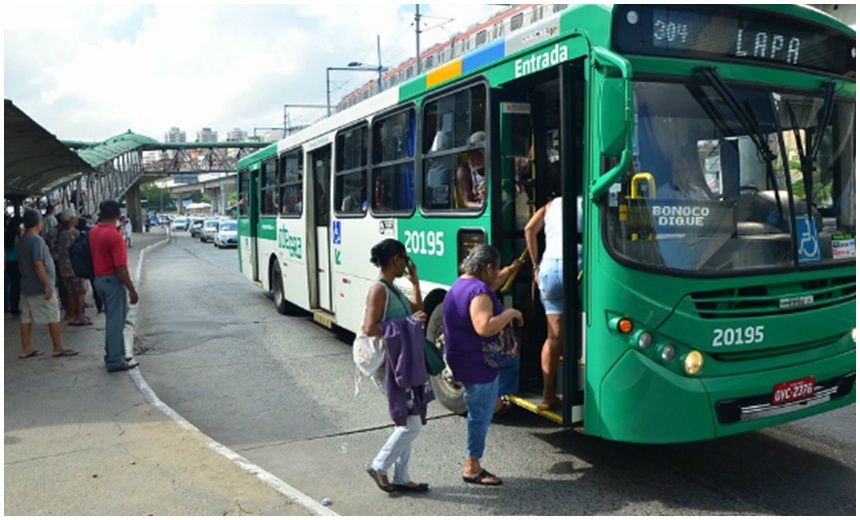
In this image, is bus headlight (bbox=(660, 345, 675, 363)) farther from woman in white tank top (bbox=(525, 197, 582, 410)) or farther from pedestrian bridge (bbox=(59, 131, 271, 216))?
pedestrian bridge (bbox=(59, 131, 271, 216))

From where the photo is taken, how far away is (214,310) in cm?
1385

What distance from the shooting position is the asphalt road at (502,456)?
4.61 m

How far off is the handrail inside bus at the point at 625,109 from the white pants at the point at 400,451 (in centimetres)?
183

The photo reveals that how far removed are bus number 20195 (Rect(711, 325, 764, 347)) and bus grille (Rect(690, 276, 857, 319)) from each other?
88mm

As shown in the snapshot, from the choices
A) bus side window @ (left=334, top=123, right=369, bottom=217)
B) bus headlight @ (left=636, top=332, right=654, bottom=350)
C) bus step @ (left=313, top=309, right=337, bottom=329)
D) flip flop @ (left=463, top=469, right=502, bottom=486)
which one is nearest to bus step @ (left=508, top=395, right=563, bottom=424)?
flip flop @ (left=463, top=469, right=502, bottom=486)

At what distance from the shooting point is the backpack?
27.1 feet

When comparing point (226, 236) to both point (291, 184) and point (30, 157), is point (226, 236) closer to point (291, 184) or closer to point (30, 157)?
point (30, 157)

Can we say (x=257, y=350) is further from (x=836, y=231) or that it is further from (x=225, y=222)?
(x=225, y=222)

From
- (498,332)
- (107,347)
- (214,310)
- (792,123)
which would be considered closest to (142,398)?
(107,347)

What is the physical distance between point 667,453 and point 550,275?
65.3 inches

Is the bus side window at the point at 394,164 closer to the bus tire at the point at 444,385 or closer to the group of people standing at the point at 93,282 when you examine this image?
the bus tire at the point at 444,385

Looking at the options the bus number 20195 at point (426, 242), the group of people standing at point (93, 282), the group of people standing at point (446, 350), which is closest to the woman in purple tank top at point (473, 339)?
the group of people standing at point (446, 350)

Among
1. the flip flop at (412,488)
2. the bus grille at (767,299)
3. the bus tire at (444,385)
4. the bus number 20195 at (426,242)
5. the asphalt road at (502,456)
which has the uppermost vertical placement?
the bus number 20195 at (426,242)

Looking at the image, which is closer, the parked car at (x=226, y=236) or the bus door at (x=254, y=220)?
the bus door at (x=254, y=220)
